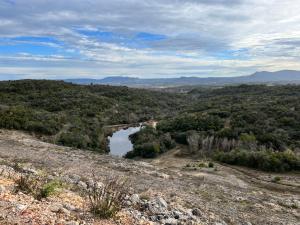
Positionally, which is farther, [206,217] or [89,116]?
[89,116]

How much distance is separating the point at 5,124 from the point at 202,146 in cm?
1494

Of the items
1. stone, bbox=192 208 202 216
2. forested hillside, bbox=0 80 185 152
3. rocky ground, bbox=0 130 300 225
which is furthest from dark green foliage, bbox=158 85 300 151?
stone, bbox=192 208 202 216

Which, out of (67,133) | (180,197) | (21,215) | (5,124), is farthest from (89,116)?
(21,215)

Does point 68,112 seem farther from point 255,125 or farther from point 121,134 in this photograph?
point 255,125

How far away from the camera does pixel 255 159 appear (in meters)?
23.4

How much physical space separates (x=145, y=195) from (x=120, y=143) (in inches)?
1156

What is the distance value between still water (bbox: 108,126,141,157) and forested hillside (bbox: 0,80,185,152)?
115 centimetres

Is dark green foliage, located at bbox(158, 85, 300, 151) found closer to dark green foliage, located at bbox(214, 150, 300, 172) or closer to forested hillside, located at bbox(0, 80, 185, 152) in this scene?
dark green foliage, located at bbox(214, 150, 300, 172)

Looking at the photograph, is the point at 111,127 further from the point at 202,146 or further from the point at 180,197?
the point at 180,197

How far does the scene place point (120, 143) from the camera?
134 ft

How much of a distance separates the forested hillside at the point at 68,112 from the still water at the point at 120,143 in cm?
115

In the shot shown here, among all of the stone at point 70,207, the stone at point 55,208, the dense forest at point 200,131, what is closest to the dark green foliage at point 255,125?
the dense forest at point 200,131

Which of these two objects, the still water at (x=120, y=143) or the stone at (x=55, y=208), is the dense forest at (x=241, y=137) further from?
the stone at (x=55, y=208)

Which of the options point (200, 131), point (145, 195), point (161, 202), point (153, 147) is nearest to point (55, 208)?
point (161, 202)
